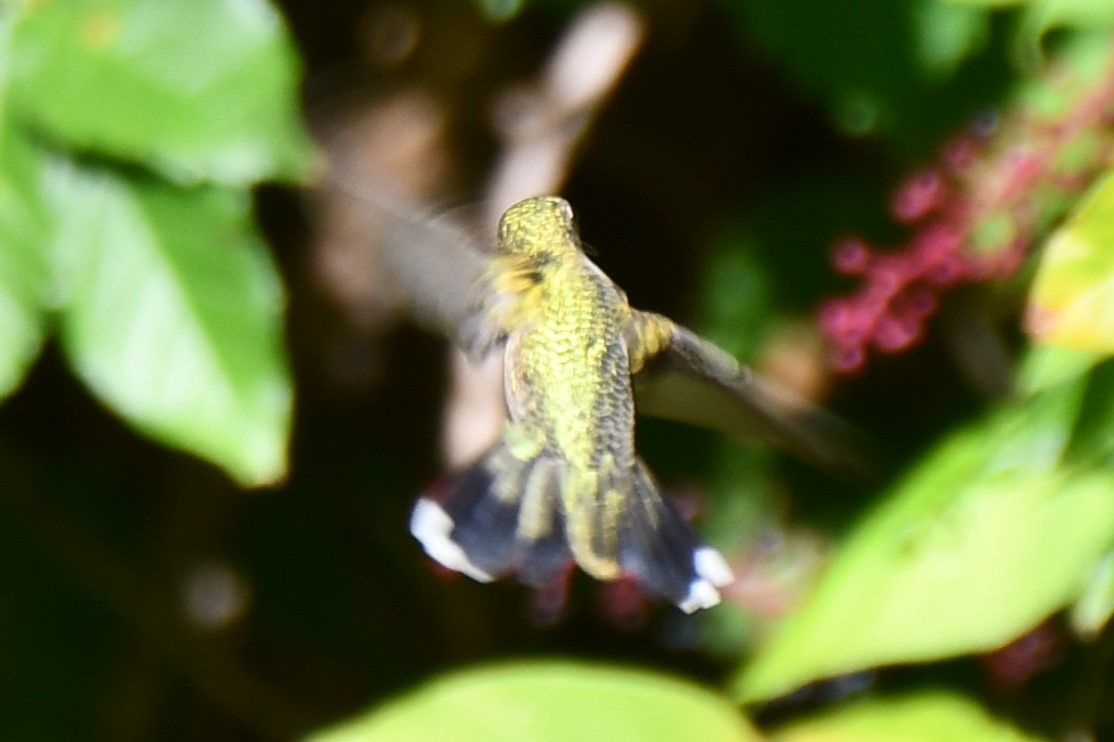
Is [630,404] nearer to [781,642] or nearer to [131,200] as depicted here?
[781,642]

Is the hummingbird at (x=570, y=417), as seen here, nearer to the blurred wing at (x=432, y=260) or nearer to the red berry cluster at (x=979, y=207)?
the blurred wing at (x=432, y=260)

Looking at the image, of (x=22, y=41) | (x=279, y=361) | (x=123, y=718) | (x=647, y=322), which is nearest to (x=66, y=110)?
(x=22, y=41)

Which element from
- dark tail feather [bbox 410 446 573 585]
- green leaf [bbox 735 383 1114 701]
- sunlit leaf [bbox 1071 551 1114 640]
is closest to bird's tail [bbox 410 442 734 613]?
dark tail feather [bbox 410 446 573 585]

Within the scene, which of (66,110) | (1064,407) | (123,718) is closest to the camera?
(1064,407)

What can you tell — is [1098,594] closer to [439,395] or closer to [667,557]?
[667,557]

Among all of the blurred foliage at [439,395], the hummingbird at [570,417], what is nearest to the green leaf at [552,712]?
the blurred foliage at [439,395]

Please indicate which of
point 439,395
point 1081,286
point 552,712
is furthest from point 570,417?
point 439,395
